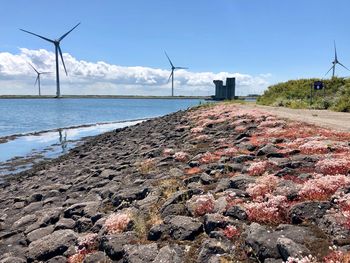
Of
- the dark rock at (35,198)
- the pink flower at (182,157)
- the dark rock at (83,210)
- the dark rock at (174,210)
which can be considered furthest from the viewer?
the pink flower at (182,157)

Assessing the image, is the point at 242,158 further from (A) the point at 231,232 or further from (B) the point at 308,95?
(B) the point at 308,95

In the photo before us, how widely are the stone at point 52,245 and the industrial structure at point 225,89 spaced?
12610 cm

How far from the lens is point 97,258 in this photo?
8477mm

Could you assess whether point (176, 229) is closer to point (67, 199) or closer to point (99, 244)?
point (99, 244)

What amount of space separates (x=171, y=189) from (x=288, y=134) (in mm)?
8393

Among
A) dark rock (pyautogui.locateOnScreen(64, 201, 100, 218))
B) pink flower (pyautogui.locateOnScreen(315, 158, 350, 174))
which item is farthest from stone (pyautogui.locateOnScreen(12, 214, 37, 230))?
pink flower (pyautogui.locateOnScreen(315, 158, 350, 174))

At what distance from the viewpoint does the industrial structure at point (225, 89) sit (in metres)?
142

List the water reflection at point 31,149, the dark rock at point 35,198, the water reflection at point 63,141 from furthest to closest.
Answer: the water reflection at point 63,141 < the water reflection at point 31,149 < the dark rock at point 35,198

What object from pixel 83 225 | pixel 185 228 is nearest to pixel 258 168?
pixel 185 228

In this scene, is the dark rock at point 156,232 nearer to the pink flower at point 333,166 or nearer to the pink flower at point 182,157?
the pink flower at point 333,166

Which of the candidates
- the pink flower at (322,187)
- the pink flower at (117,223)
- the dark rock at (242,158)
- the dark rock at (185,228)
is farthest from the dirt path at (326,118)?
the pink flower at (117,223)

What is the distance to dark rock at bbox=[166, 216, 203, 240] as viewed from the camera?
838cm

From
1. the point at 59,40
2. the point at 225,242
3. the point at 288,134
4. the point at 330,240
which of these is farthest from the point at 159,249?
the point at 59,40

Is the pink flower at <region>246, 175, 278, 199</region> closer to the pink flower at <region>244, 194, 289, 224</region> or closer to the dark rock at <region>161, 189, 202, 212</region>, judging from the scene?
the pink flower at <region>244, 194, 289, 224</region>
